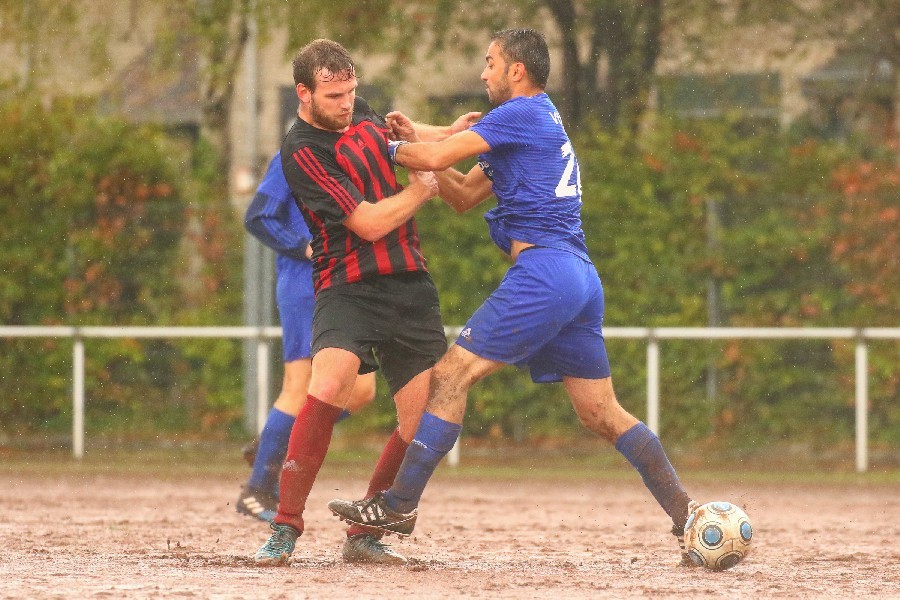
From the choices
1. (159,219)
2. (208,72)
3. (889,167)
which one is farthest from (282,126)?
(889,167)

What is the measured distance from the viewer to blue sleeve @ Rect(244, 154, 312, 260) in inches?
341

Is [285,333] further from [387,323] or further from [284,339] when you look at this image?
[387,323]

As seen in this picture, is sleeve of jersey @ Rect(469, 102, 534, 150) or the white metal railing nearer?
sleeve of jersey @ Rect(469, 102, 534, 150)

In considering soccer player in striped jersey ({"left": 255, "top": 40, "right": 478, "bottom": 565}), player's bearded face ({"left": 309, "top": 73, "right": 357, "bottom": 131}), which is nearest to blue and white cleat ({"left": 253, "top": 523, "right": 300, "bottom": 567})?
soccer player in striped jersey ({"left": 255, "top": 40, "right": 478, "bottom": 565})

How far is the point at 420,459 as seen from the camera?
6852mm

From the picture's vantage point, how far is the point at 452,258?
14.4 metres

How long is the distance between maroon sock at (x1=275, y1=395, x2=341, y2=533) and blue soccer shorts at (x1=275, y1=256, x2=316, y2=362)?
5.95 ft

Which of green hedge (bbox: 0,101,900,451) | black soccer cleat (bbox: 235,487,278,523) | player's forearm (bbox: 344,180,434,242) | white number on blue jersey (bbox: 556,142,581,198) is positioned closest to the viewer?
player's forearm (bbox: 344,180,434,242)

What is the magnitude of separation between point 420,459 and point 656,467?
1.01 meters

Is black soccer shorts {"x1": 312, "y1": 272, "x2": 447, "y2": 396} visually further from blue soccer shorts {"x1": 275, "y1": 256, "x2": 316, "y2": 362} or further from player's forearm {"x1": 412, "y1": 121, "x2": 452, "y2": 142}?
blue soccer shorts {"x1": 275, "y1": 256, "x2": 316, "y2": 362}

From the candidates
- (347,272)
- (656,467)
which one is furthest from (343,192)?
(656,467)

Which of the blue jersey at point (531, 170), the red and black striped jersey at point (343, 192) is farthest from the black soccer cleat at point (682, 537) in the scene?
the red and black striped jersey at point (343, 192)

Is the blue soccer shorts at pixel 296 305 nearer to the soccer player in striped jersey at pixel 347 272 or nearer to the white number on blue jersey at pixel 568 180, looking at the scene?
the soccer player in striped jersey at pixel 347 272

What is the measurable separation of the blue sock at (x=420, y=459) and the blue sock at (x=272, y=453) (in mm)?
1988
